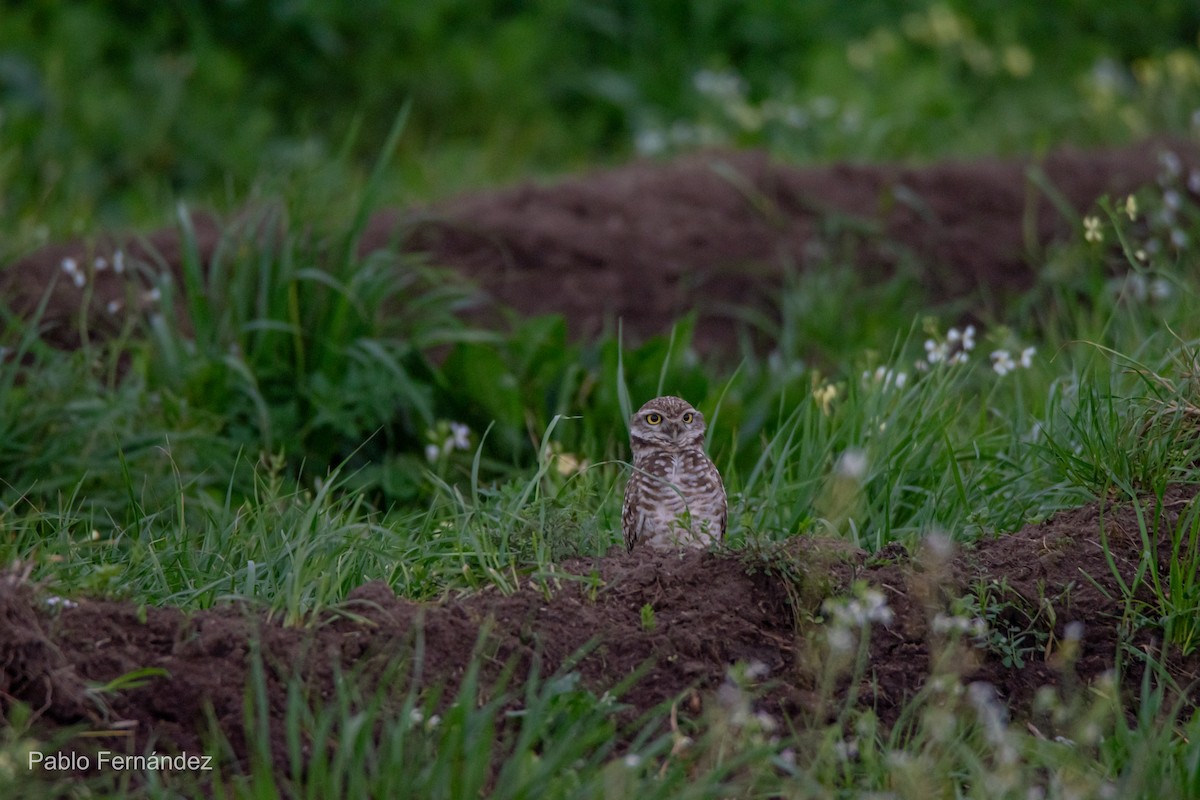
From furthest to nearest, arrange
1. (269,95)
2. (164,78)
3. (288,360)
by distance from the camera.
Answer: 1. (269,95)
2. (164,78)
3. (288,360)

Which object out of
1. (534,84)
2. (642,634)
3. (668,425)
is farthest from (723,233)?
(642,634)

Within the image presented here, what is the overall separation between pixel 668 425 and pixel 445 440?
139 cm

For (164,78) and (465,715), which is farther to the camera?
(164,78)

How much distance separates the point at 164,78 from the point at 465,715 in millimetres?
7401

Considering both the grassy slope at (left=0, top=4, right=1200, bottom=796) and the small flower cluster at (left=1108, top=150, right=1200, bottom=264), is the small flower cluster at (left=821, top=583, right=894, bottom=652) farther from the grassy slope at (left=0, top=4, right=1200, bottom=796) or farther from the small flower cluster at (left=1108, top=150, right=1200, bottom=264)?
the small flower cluster at (left=1108, top=150, right=1200, bottom=264)

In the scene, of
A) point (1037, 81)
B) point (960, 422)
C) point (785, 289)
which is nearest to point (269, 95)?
point (785, 289)

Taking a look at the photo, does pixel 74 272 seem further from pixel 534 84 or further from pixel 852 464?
pixel 534 84

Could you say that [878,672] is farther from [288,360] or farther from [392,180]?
[392,180]

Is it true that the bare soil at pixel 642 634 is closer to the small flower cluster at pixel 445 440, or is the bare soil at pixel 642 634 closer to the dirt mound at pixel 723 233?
the small flower cluster at pixel 445 440

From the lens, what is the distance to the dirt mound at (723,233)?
21.0 feet

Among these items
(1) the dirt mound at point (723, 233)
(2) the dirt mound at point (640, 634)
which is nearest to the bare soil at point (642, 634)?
(2) the dirt mound at point (640, 634)

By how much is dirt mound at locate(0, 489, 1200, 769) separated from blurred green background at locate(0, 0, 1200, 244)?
4732mm

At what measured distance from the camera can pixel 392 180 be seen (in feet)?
27.3

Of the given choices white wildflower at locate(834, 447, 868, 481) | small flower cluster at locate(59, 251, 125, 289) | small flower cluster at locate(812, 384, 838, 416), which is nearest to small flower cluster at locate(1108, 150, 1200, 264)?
small flower cluster at locate(812, 384, 838, 416)
